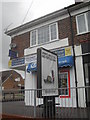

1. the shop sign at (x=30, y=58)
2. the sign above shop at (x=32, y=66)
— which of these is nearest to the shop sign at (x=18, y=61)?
the shop sign at (x=30, y=58)

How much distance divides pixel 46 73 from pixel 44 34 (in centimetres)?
714

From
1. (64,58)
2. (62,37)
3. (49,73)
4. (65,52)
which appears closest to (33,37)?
(62,37)

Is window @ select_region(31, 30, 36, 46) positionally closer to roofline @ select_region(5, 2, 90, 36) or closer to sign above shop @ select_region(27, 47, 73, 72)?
roofline @ select_region(5, 2, 90, 36)

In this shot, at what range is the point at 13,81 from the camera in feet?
108

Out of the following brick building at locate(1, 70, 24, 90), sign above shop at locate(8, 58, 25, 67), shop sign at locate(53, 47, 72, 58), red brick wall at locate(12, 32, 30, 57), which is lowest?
brick building at locate(1, 70, 24, 90)

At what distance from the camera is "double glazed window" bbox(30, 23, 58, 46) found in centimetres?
1247

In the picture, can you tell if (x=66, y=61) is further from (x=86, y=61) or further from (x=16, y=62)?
(x=16, y=62)

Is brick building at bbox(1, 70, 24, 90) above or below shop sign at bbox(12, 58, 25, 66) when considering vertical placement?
below

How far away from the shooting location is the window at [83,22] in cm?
1066

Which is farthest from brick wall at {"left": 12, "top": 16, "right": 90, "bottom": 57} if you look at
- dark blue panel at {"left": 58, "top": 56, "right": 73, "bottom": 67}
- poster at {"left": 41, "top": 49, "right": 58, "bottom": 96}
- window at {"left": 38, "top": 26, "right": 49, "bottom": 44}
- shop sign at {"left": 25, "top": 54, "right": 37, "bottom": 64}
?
poster at {"left": 41, "top": 49, "right": 58, "bottom": 96}

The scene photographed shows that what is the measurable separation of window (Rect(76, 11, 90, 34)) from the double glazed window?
6.41 feet

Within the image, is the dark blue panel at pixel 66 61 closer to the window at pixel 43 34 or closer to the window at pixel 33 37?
the window at pixel 43 34

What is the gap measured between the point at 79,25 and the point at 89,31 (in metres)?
1.07

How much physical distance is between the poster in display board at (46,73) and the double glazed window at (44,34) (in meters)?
5.44
